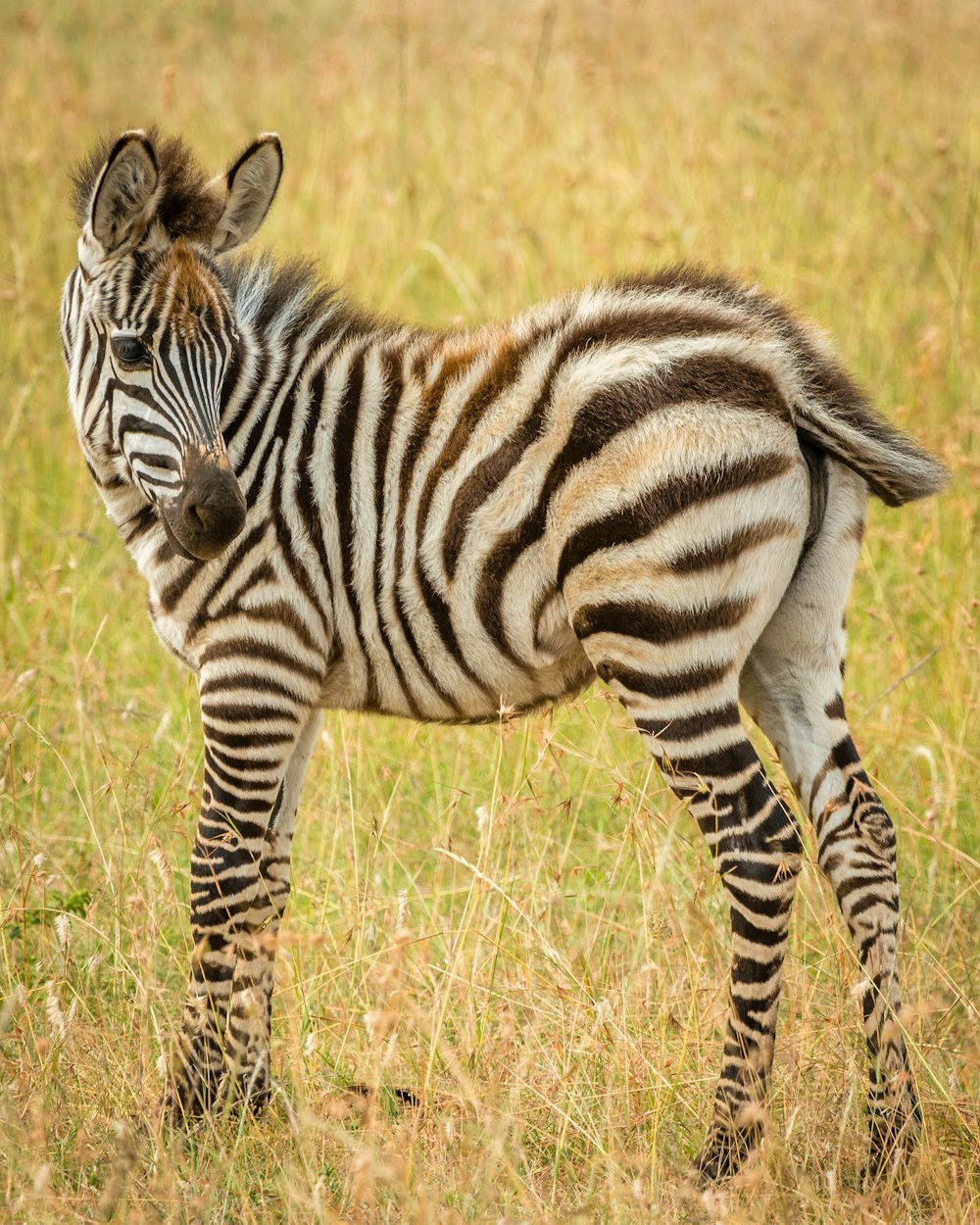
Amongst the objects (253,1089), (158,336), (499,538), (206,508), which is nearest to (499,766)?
(499,538)

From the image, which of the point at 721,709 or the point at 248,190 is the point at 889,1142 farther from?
the point at 248,190

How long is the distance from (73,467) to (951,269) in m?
5.93

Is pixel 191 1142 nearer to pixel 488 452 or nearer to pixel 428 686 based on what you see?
pixel 428 686

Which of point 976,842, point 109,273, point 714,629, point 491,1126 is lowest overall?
point 491,1126

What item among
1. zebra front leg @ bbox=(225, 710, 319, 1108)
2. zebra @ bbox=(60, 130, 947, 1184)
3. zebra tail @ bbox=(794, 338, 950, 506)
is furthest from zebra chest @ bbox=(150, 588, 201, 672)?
zebra tail @ bbox=(794, 338, 950, 506)

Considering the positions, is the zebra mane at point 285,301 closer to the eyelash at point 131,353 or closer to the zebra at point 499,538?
the zebra at point 499,538

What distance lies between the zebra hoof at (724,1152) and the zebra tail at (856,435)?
1.96 meters

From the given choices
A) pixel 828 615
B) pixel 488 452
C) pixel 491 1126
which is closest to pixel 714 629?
pixel 828 615

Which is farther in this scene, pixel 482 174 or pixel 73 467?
pixel 482 174

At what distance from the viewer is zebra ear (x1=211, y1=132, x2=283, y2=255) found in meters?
4.23

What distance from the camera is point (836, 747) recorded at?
13.2ft

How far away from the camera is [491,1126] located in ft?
11.1

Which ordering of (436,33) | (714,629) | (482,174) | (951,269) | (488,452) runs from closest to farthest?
(714,629) < (488,452) < (951,269) < (482,174) < (436,33)

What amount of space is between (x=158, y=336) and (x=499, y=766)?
1.72 meters
